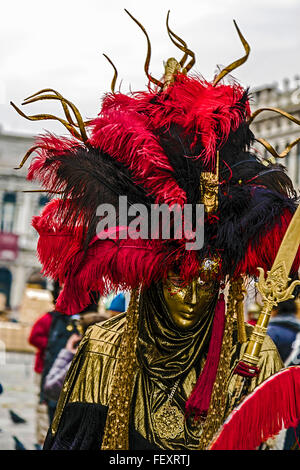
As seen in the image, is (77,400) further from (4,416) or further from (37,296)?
(37,296)

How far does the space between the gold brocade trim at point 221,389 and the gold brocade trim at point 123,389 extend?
0.33 metres

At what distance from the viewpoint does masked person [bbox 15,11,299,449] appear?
3424mm

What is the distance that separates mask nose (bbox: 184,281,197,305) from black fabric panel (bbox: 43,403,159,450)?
23.1 inches

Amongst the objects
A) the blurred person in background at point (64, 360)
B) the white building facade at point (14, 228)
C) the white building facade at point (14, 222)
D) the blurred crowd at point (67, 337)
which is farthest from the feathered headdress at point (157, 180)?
the white building facade at point (14, 228)

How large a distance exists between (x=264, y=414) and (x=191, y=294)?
608mm

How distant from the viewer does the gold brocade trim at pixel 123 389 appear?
351 centimetres

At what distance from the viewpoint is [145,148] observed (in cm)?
345

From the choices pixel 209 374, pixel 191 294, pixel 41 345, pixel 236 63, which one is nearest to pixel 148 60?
pixel 236 63

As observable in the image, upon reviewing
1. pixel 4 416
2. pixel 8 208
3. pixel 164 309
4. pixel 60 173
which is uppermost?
pixel 8 208

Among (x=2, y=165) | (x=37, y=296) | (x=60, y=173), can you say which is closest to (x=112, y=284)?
(x=60, y=173)

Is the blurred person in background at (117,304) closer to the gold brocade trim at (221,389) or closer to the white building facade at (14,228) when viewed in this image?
the gold brocade trim at (221,389)

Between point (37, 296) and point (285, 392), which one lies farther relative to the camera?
point (37, 296)

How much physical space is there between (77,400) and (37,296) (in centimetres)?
1242

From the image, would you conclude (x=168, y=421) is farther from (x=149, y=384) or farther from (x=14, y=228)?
(x=14, y=228)
